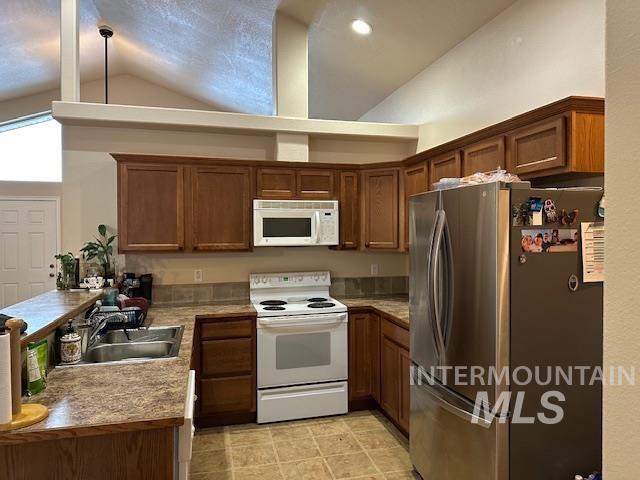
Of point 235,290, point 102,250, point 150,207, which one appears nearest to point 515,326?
point 235,290

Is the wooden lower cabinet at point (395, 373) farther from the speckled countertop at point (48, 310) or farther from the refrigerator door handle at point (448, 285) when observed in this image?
the speckled countertop at point (48, 310)

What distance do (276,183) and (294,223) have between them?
37 cm

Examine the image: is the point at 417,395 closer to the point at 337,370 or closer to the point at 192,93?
the point at 337,370

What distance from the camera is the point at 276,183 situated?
3621mm

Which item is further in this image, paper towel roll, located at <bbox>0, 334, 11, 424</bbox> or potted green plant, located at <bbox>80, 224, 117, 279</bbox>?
potted green plant, located at <bbox>80, 224, 117, 279</bbox>

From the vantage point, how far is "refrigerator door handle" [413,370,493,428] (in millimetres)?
1930

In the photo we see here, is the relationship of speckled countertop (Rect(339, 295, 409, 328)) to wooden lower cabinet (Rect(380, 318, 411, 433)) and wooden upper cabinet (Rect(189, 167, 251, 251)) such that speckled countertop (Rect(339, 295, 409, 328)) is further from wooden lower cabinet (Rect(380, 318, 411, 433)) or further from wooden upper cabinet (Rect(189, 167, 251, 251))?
wooden upper cabinet (Rect(189, 167, 251, 251))

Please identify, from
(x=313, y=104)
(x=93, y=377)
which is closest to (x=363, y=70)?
(x=313, y=104)

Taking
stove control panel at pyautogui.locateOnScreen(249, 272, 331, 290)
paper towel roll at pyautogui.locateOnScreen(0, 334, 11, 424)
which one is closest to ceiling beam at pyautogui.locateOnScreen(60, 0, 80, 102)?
stove control panel at pyautogui.locateOnScreen(249, 272, 331, 290)

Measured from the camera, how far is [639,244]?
621 millimetres

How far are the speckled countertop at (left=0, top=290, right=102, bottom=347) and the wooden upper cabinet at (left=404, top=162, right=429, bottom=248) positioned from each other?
242 cm

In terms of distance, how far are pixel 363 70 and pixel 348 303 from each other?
229 cm

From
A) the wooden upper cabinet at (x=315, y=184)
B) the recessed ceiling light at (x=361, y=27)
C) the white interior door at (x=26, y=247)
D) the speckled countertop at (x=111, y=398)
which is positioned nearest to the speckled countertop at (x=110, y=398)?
the speckled countertop at (x=111, y=398)

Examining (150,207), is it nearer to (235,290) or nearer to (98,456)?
(235,290)
